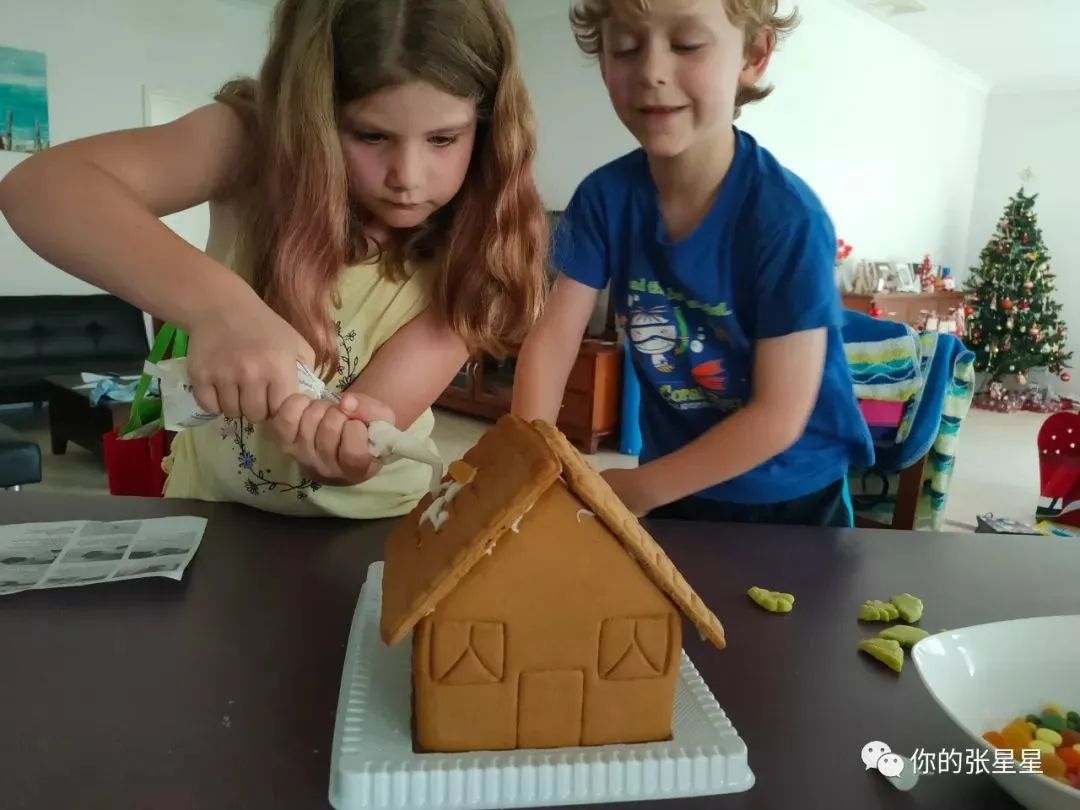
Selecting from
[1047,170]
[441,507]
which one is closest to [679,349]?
[441,507]

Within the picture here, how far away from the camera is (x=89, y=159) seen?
72 cm

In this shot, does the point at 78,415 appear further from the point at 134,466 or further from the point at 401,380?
the point at 401,380

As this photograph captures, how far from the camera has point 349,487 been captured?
909mm

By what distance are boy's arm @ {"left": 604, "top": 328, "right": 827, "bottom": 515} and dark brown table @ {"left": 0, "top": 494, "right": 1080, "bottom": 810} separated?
6cm

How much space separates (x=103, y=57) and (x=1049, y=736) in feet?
17.3

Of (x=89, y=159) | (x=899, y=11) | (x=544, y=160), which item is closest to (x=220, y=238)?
(x=89, y=159)

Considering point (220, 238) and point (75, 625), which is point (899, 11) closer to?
point (220, 238)

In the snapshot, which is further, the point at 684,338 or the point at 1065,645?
the point at 684,338

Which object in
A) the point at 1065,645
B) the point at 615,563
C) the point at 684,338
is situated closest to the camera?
the point at 615,563

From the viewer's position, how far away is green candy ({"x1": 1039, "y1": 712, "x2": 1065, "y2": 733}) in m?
0.54

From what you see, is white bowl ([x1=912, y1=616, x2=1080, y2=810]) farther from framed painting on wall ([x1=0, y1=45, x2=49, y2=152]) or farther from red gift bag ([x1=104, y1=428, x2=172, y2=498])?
framed painting on wall ([x1=0, y1=45, x2=49, y2=152])

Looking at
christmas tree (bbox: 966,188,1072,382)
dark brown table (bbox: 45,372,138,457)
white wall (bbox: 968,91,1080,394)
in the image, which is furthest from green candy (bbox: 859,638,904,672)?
white wall (bbox: 968,91,1080,394)

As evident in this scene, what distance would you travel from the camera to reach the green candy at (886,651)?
61 centimetres

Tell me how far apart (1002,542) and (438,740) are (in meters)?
0.72
